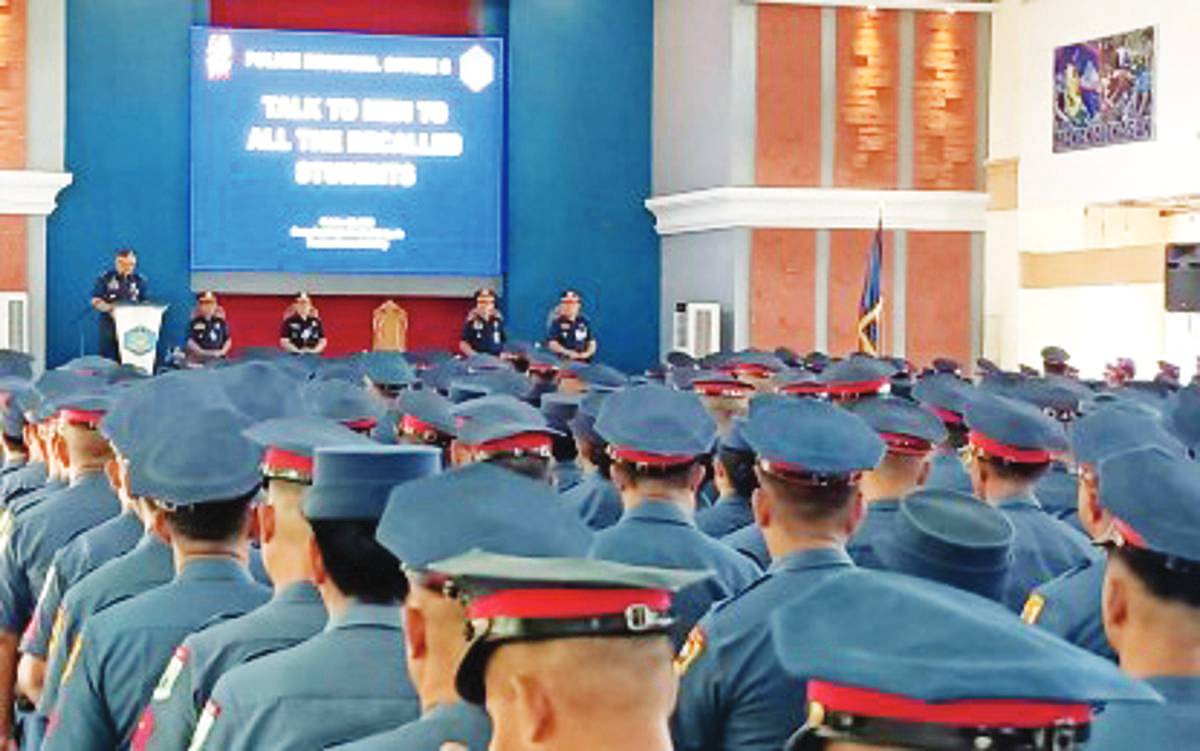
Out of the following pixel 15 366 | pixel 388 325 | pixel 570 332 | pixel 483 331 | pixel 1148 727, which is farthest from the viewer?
pixel 388 325

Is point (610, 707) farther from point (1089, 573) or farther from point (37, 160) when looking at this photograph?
point (37, 160)

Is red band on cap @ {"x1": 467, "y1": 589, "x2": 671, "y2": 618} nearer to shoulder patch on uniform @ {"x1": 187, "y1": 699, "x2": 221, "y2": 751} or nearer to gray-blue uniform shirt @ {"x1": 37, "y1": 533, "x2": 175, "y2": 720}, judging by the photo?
shoulder patch on uniform @ {"x1": 187, "y1": 699, "x2": 221, "y2": 751}

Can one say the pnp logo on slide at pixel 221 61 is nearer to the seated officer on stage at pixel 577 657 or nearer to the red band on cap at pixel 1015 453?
the red band on cap at pixel 1015 453

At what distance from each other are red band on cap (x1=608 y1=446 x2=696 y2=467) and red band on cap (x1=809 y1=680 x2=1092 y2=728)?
363 cm

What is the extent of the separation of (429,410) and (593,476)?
678 mm

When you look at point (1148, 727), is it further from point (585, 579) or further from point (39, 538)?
point (39, 538)

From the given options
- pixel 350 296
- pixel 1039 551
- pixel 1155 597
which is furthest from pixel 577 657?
pixel 350 296

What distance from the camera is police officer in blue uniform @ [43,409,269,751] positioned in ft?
13.0

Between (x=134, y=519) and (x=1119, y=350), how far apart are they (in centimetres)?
A: 1822

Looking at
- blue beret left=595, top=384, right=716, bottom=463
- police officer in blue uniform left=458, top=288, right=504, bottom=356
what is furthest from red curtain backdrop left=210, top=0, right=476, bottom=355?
blue beret left=595, top=384, right=716, bottom=463

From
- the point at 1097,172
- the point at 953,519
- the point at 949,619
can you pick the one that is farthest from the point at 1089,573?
the point at 1097,172

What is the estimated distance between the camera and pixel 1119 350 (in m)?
22.1

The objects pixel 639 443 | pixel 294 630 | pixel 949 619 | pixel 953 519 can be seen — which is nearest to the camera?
pixel 949 619

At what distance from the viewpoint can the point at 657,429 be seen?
5.61 metres
